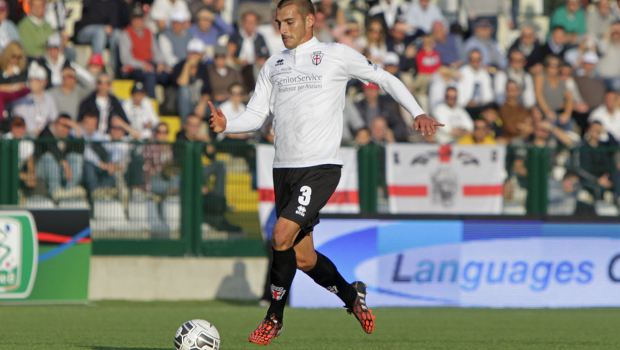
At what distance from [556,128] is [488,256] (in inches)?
166

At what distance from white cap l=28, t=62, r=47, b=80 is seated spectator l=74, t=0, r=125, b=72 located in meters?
1.34

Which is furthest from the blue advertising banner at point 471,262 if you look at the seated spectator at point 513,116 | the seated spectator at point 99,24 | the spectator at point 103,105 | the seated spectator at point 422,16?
the seated spectator at point 422,16

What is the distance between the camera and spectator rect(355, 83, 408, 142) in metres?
13.1

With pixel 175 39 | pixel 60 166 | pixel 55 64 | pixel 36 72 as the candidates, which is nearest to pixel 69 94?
pixel 36 72

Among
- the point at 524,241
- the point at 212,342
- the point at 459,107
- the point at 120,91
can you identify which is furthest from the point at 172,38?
the point at 212,342

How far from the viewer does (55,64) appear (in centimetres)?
1295

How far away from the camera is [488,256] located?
10570 mm

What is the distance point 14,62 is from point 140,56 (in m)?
2.07

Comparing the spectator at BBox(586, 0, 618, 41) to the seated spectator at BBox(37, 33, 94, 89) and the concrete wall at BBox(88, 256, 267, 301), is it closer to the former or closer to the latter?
the concrete wall at BBox(88, 256, 267, 301)

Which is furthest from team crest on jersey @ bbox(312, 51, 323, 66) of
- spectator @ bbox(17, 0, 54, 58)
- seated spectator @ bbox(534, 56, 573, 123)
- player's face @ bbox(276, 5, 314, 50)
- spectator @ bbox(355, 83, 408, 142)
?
seated spectator @ bbox(534, 56, 573, 123)

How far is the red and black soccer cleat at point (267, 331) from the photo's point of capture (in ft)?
18.9

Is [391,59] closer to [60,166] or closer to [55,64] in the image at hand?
[55,64]

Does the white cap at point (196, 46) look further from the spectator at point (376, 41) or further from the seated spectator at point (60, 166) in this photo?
the seated spectator at point (60, 166)

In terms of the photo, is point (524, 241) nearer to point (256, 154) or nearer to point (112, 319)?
point (256, 154)
